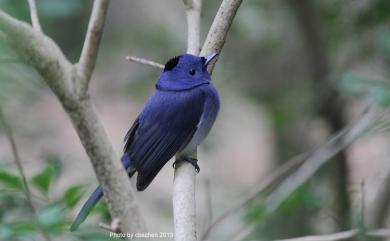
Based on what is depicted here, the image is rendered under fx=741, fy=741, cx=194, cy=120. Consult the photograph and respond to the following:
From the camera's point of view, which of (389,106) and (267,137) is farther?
(267,137)

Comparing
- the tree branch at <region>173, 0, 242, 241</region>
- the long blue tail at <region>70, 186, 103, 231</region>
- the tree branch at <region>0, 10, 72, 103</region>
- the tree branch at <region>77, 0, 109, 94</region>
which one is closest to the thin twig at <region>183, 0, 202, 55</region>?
the tree branch at <region>173, 0, 242, 241</region>

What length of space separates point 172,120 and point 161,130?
98mm

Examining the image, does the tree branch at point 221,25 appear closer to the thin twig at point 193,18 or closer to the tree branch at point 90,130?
the thin twig at point 193,18

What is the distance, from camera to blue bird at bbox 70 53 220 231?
331 centimetres

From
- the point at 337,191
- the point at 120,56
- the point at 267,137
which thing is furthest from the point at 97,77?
the point at 337,191

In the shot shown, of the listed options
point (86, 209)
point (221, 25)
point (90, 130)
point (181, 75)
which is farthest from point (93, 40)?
point (181, 75)

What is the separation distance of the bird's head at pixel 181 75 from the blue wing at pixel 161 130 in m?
0.04

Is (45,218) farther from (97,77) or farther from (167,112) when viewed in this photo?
(97,77)

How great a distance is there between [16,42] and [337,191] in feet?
11.6

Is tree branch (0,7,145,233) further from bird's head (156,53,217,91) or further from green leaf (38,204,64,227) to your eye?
bird's head (156,53,217,91)

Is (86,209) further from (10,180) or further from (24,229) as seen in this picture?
(24,229)

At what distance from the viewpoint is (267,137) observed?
6.23m

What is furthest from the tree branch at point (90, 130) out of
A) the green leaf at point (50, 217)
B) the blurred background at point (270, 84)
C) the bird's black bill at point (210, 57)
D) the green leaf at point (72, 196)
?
the blurred background at point (270, 84)

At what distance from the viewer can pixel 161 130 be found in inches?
136
